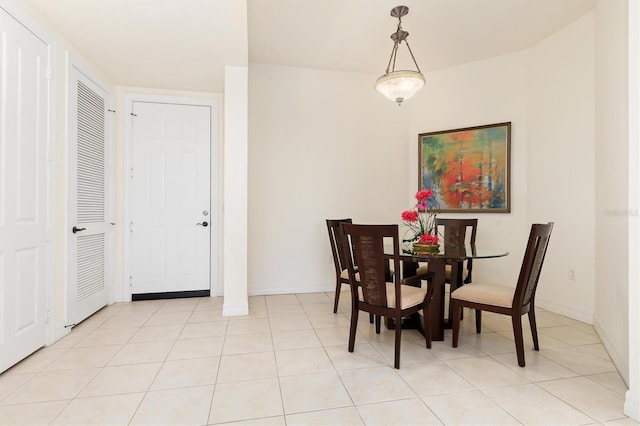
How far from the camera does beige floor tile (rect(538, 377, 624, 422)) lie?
68.7 inches

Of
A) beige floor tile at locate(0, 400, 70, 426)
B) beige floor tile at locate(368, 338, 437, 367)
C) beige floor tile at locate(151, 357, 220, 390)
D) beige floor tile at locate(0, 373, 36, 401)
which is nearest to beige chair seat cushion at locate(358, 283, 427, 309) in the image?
beige floor tile at locate(368, 338, 437, 367)

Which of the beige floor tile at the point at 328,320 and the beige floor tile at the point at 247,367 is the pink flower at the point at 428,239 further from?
the beige floor tile at the point at 247,367

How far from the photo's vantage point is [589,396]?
190 centimetres

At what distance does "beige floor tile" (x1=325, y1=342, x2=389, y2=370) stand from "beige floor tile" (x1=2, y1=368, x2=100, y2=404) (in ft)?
5.26

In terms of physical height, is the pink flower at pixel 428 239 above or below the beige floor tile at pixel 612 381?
above

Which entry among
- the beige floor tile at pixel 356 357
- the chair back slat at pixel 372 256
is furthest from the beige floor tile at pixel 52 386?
the chair back slat at pixel 372 256

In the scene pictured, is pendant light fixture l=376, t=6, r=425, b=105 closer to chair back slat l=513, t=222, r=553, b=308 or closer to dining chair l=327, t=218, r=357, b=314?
dining chair l=327, t=218, r=357, b=314

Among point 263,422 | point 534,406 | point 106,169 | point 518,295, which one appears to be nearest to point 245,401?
point 263,422

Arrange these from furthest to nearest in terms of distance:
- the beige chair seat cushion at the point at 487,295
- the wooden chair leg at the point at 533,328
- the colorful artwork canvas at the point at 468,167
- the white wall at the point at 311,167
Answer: the white wall at the point at 311,167
the colorful artwork canvas at the point at 468,167
the wooden chair leg at the point at 533,328
the beige chair seat cushion at the point at 487,295

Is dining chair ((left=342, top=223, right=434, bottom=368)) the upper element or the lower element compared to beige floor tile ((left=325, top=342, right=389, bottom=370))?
upper

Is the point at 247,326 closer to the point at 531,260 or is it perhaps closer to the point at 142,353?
the point at 142,353

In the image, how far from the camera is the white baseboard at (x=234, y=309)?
3361 millimetres

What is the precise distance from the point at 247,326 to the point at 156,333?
30.7 inches

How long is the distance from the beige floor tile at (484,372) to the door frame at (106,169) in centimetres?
323
